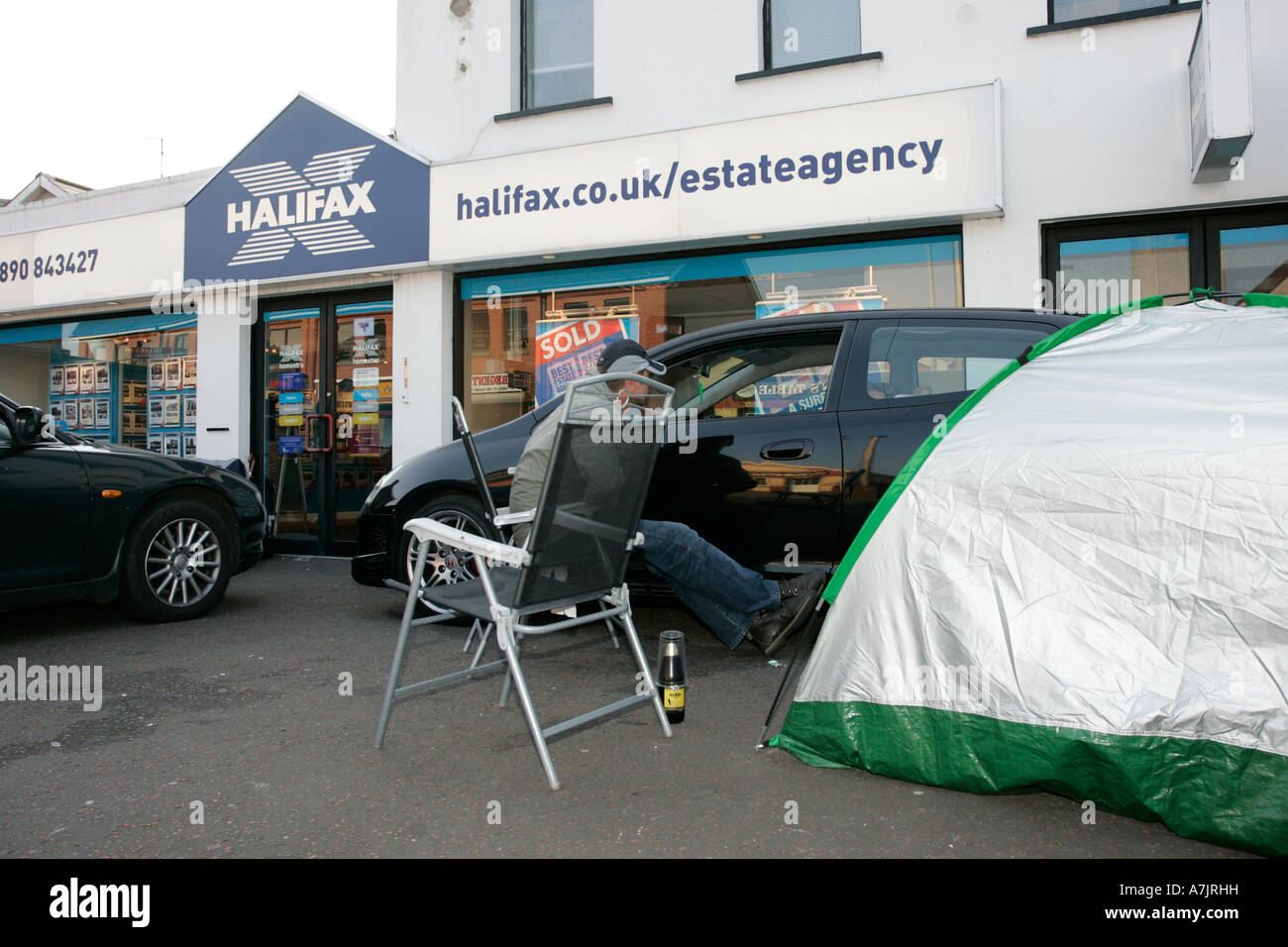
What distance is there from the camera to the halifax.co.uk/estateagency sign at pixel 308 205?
9078 mm

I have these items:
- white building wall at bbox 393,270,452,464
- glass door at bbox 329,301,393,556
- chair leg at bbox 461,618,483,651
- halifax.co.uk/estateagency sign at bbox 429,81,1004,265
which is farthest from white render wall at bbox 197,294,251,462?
chair leg at bbox 461,618,483,651

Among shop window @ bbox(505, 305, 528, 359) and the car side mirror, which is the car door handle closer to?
the car side mirror

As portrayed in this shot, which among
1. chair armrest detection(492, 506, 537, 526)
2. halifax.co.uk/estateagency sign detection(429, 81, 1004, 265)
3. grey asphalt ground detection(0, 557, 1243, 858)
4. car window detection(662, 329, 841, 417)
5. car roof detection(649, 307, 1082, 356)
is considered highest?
halifax.co.uk/estateagency sign detection(429, 81, 1004, 265)

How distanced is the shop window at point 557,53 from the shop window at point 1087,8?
4.00 m

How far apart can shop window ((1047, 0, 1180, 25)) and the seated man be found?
510 cm

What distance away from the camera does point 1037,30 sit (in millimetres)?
7160

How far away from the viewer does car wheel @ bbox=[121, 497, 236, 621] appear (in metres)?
5.70

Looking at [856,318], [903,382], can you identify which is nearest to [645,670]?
[903,382]

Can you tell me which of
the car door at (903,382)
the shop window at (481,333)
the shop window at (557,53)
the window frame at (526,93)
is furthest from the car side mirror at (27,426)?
the shop window at (557,53)

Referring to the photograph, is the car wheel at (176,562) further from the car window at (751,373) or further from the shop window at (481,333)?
the shop window at (481,333)

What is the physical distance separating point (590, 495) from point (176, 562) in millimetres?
3912

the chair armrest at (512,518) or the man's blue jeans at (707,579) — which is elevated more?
the chair armrest at (512,518)

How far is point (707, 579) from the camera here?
4555 mm

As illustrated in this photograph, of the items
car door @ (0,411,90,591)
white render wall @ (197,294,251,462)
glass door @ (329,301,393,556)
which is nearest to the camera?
car door @ (0,411,90,591)
